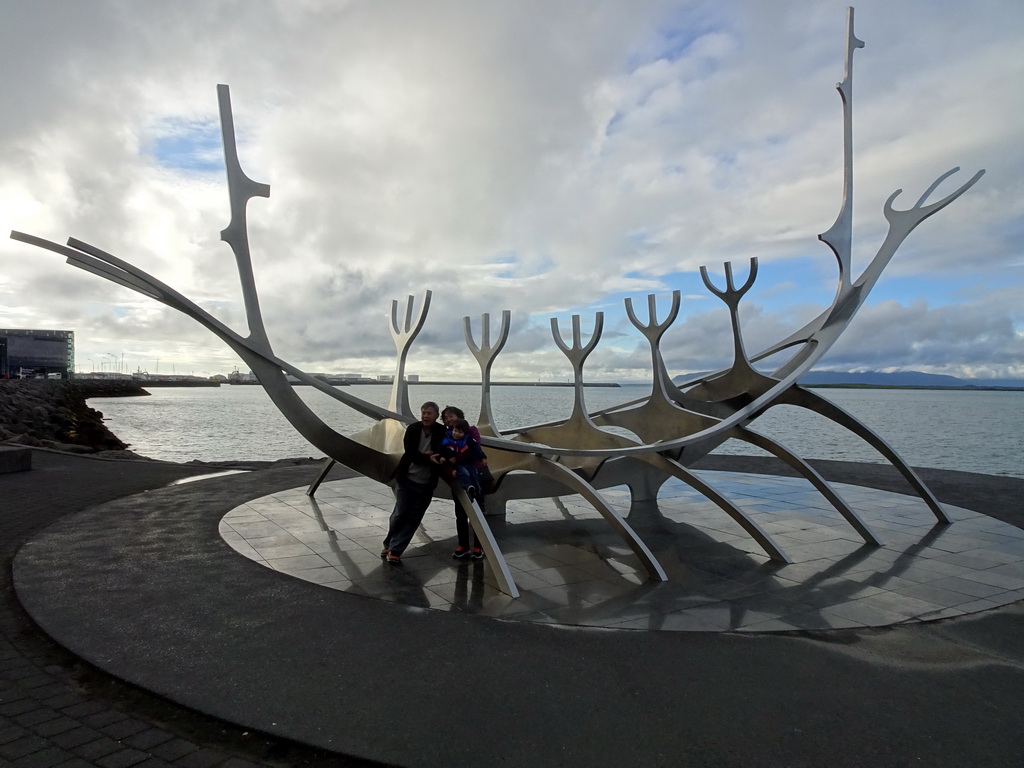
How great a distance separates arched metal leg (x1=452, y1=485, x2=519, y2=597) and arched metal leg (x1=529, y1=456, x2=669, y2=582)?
1.27m

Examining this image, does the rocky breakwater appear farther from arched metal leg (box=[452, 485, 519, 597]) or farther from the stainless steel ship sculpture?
arched metal leg (box=[452, 485, 519, 597])

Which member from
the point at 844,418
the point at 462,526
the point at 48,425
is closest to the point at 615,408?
the point at 844,418

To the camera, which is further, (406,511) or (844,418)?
(844,418)

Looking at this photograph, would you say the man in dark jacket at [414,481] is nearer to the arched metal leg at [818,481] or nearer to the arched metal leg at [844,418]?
the arched metal leg at [818,481]

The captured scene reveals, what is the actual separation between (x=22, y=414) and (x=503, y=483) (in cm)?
3379

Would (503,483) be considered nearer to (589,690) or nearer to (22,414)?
(589,690)

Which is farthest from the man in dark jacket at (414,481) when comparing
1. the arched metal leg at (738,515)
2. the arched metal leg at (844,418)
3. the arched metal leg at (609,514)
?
the arched metal leg at (844,418)

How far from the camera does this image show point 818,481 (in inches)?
352

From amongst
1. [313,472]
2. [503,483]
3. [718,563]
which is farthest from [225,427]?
[718,563]

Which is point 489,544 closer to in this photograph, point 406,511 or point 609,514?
point 406,511

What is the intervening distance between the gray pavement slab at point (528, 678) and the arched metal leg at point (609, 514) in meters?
1.65

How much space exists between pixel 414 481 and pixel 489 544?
4.02 feet

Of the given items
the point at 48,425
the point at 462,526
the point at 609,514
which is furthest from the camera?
the point at 48,425

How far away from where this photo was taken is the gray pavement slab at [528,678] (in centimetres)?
359
